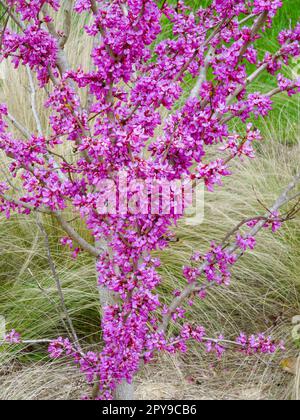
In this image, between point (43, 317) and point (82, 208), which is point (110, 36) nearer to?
point (82, 208)

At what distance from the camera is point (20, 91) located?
4586 mm

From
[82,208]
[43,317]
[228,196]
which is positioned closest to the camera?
[82,208]

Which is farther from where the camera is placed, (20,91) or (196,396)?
(20,91)

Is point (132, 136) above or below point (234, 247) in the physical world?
above

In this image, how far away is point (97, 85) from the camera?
7.03 feet

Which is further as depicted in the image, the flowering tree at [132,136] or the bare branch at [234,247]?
the bare branch at [234,247]

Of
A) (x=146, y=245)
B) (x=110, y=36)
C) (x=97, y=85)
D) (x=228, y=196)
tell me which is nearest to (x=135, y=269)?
(x=146, y=245)

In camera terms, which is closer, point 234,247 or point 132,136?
point 132,136

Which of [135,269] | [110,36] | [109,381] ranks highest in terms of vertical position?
[110,36]

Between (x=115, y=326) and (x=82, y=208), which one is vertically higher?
(x=82, y=208)

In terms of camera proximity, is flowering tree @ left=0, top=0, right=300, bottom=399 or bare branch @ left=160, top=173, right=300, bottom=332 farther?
bare branch @ left=160, top=173, right=300, bottom=332

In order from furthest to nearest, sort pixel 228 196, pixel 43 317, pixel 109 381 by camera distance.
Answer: pixel 228 196
pixel 43 317
pixel 109 381

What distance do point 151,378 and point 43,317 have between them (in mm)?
650
